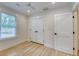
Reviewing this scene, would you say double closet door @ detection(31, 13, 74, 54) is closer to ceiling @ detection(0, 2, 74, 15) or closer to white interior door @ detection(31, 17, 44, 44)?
ceiling @ detection(0, 2, 74, 15)

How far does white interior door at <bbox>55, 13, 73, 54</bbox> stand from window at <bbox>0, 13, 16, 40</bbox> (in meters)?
2.13

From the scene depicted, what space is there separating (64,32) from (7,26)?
2.54 meters

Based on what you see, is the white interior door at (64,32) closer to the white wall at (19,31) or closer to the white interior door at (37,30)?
the white interior door at (37,30)

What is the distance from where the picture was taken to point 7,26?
3.88 m

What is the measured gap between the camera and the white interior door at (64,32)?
3.21 m

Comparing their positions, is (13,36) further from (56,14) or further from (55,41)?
(56,14)

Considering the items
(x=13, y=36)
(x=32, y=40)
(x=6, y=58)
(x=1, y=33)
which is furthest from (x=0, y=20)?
(x=6, y=58)

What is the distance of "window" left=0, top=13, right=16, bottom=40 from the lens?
3.58m

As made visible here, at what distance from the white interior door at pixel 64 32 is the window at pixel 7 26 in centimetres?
213

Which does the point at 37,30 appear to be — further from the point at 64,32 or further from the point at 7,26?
the point at 64,32

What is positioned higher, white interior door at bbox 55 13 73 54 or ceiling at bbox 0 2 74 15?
ceiling at bbox 0 2 74 15

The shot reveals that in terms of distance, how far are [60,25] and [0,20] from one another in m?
2.49

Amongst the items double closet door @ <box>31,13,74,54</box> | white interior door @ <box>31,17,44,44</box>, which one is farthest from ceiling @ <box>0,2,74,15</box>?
white interior door @ <box>31,17,44,44</box>

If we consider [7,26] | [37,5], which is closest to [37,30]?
[7,26]
